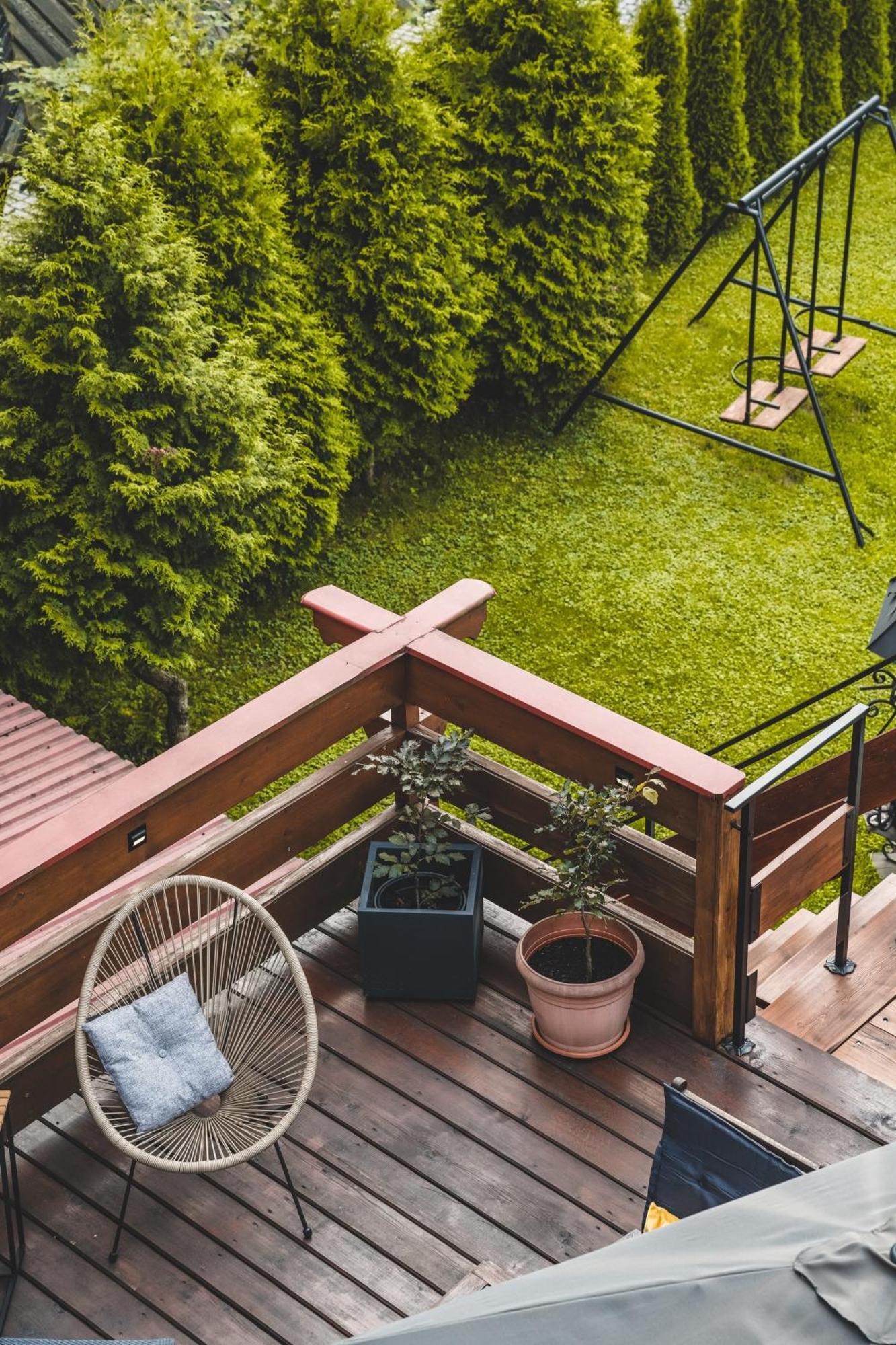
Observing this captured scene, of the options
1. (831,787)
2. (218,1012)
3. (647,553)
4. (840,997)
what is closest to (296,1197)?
(218,1012)

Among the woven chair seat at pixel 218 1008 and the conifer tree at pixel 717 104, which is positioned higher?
the conifer tree at pixel 717 104

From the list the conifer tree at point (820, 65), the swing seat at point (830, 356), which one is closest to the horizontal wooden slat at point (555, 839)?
the swing seat at point (830, 356)

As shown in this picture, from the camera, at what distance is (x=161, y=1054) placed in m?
3.17

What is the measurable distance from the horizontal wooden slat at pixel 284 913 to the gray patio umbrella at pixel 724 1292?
5.01 feet

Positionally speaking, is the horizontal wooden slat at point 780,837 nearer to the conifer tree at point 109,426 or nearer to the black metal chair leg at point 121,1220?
the black metal chair leg at point 121,1220

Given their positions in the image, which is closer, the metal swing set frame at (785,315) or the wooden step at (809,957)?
the wooden step at (809,957)

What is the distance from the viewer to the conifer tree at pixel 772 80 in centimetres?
1073

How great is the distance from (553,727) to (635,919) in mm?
561

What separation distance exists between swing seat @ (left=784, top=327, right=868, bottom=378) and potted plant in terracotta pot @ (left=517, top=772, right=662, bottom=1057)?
511cm

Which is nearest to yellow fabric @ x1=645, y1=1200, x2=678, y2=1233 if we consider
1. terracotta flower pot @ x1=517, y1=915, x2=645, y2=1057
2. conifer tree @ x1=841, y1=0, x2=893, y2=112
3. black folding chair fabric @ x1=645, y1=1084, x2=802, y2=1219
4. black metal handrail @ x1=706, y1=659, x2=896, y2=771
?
black folding chair fabric @ x1=645, y1=1084, x2=802, y2=1219

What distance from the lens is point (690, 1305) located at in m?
1.75

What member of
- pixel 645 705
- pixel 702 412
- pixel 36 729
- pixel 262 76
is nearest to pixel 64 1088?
pixel 36 729

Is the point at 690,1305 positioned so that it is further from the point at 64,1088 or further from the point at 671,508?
the point at 671,508

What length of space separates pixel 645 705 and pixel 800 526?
72.1 inches
